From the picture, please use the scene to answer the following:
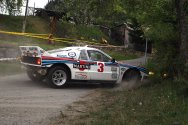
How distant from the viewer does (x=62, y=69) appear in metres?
15.5

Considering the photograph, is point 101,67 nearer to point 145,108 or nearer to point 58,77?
point 58,77

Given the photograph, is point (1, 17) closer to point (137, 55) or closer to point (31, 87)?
point (137, 55)

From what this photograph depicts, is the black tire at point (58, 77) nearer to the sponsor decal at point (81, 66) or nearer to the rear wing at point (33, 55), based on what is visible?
the sponsor decal at point (81, 66)

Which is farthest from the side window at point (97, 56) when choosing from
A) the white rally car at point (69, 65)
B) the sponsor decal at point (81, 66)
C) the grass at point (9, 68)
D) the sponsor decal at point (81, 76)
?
the grass at point (9, 68)

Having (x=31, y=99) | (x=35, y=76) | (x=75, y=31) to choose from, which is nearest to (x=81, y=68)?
(x=35, y=76)

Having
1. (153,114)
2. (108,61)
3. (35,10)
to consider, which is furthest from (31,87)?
(35,10)

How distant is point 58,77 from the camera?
1548cm

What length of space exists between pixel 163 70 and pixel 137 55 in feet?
68.0

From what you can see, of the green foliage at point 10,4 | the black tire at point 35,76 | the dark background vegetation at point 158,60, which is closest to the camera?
the dark background vegetation at point 158,60

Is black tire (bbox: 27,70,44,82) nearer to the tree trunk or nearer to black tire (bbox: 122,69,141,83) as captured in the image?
black tire (bbox: 122,69,141,83)

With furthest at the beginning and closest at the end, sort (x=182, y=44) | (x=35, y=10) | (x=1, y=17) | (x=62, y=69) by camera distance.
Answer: (x=35, y=10), (x=1, y=17), (x=62, y=69), (x=182, y=44)

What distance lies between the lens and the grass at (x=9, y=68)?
62.5 ft

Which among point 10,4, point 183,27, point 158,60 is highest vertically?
point 10,4

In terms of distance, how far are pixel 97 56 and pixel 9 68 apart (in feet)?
17.5
